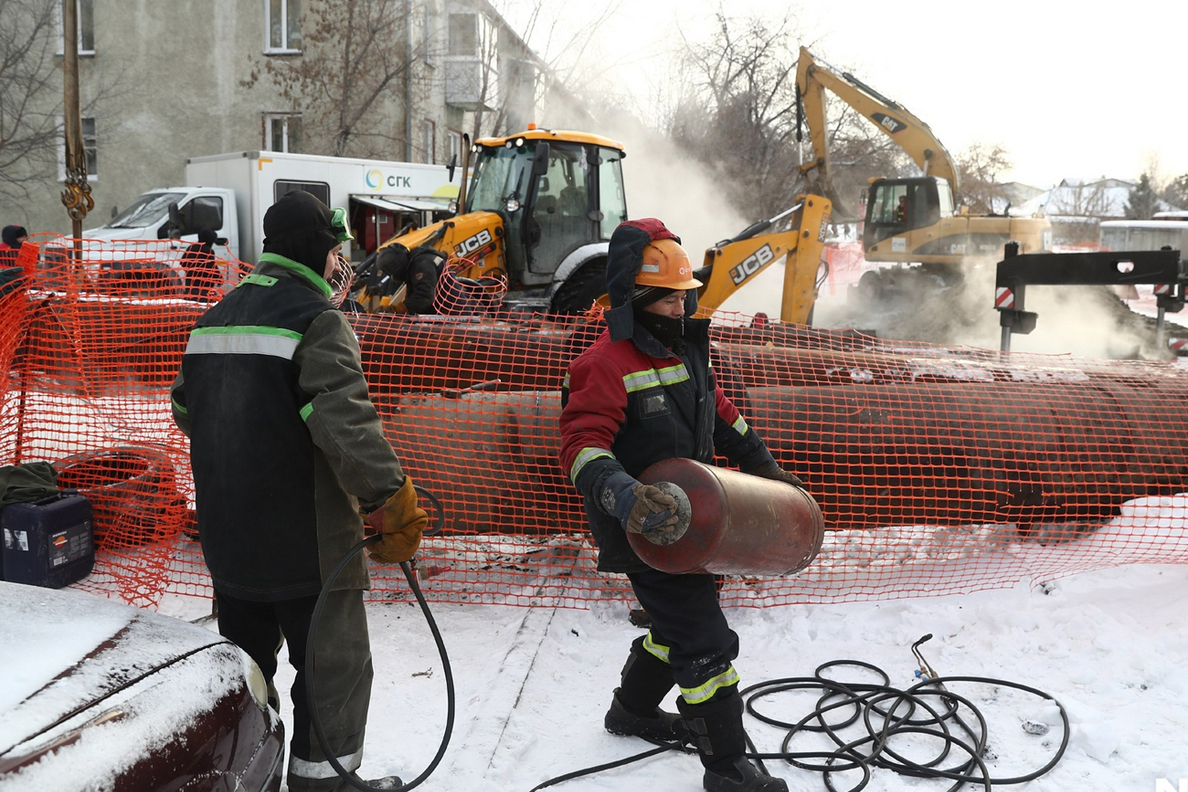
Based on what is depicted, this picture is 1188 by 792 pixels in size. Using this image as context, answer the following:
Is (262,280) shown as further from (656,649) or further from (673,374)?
(656,649)

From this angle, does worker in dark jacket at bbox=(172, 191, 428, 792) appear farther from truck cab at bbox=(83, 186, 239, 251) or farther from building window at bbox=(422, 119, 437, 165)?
building window at bbox=(422, 119, 437, 165)

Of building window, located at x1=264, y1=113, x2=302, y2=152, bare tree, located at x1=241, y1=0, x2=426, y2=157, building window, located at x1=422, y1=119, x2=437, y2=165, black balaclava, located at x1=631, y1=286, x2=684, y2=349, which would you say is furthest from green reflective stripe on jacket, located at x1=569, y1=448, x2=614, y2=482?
building window, located at x1=422, y1=119, x2=437, y2=165

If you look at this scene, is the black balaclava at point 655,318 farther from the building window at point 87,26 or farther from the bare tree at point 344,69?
the building window at point 87,26

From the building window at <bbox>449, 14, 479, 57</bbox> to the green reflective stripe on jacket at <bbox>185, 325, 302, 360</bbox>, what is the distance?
71.0 feet

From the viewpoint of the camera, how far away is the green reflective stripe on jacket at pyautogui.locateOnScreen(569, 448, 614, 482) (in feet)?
8.72

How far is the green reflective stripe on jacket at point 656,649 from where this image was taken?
3.06 m

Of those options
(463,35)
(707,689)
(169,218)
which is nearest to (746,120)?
(463,35)

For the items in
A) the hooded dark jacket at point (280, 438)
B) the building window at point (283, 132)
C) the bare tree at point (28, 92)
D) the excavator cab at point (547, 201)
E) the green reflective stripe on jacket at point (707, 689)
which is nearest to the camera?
the hooded dark jacket at point (280, 438)

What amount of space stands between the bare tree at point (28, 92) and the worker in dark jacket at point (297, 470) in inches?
726

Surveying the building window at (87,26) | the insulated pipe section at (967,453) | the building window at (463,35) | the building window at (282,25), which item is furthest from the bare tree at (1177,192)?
the insulated pipe section at (967,453)

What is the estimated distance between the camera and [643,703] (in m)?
3.18

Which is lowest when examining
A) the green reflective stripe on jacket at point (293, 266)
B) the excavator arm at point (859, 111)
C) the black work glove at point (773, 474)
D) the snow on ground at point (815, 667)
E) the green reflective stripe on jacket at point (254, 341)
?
the snow on ground at point (815, 667)

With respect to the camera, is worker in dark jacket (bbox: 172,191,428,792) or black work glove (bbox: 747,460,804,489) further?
black work glove (bbox: 747,460,804,489)

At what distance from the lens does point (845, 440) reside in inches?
181
